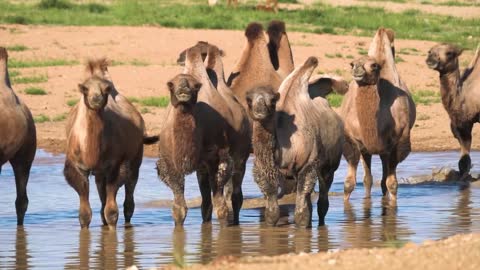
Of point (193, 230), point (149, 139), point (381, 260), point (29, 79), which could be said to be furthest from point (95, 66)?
point (29, 79)

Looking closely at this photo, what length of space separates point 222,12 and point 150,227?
23352 millimetres

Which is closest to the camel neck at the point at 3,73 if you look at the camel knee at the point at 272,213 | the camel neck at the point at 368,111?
the camel knee at the point at 272,213

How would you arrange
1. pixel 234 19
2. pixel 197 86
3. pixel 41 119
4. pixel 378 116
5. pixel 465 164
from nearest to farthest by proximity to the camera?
pixel 197 86 → pixel 378 116 → pixel 465 164 → pixel 41 119 → pixel 234 19

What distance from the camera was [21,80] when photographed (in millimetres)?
22781

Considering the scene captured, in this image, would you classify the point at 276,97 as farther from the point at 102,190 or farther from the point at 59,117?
the point at 59,117

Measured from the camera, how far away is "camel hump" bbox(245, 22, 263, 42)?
1441 centimetres

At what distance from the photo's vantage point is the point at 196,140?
39.5 ft

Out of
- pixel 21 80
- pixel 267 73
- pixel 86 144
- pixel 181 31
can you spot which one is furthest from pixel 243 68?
pixel 181 31

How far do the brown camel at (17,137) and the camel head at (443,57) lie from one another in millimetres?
5190

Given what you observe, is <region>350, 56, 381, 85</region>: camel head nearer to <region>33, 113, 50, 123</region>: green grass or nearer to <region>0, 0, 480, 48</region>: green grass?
<region>33, 113, 50, 123</region>: green grass

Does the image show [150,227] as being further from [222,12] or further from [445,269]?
[222,12]

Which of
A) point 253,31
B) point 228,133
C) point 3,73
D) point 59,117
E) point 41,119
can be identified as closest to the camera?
point 228,133

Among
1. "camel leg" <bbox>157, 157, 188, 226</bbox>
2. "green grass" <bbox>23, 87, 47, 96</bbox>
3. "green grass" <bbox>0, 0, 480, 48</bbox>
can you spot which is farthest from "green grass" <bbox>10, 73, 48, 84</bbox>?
"camel leg" <bbox>157, 157, 188, 226</bbox>

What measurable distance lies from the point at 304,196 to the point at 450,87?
17.5ft
